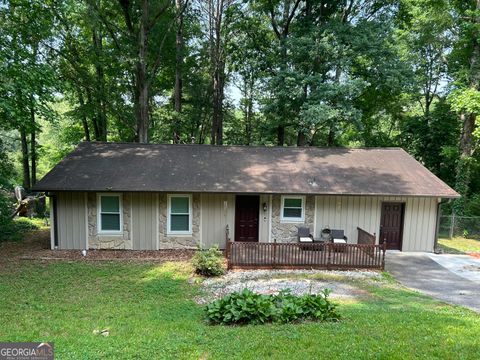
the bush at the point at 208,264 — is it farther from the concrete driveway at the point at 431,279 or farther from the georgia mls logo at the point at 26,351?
the concrete driveway at the point at 431,279

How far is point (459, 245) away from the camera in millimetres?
14422

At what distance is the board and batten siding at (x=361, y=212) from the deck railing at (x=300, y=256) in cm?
203

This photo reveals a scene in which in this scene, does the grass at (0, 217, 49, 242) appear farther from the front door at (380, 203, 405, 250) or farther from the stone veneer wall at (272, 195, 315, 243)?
the front door at (380, 203, 405, 250)

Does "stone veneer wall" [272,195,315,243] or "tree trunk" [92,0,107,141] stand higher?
"tree trunk" [92,0,107,141]

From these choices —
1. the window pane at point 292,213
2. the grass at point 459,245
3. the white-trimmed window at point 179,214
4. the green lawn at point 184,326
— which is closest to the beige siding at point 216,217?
the white-trimmed window at point 179,214

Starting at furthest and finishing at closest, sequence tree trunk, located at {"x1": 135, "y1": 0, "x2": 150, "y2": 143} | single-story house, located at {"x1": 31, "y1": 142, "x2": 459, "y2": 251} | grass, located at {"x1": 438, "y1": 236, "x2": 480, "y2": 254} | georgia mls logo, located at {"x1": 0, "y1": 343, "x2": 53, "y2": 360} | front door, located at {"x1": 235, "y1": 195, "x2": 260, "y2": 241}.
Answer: tree trunk, located at {"x1": 135, "y1": 0, "x2": 150, "y2": 143}
grass, located at {"x1": 438, "y1": 236, "x2": 480, "y2": 254}
front door, located at {"x1": 235, "y1": 195, "x2": 260, "y2": 241}
single-story house, located at {"x1": 31, "y1": 142, "x2": 459, "y2": 251}
georgia mls logo, located at {"x1": 0, "y1": 343, "x2": 53, "y2": 360}

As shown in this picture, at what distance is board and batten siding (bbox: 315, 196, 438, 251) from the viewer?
12477 millimetres

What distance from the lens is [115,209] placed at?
12.2 metres

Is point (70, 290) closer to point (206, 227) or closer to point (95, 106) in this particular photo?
point (206, 227)

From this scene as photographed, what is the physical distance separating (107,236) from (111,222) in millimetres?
555

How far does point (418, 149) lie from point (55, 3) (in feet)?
75.4

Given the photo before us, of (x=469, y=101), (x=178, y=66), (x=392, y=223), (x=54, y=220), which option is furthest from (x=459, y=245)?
→ (x=178, y=66)

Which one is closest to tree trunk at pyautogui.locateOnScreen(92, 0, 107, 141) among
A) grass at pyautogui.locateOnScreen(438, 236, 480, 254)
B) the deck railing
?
the deck railing

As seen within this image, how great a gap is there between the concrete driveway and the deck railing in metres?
0.89
